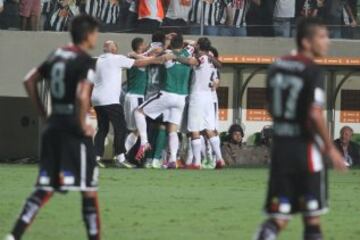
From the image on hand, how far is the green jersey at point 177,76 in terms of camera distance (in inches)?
809

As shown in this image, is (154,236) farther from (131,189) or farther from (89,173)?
(131,189)

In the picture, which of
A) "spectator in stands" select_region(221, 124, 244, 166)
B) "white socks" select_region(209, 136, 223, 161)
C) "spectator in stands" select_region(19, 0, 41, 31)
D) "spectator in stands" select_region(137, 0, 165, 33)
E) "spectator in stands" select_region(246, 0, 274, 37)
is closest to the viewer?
"white socks" select_region(209, 136, 223, 161)

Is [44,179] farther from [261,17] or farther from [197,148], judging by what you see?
[261,17]

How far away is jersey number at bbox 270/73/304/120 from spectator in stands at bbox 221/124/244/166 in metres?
12.8

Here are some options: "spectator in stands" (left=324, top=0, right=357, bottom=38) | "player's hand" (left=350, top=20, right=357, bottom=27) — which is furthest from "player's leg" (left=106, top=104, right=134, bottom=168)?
"player's hand" (left=350, top=20, right=357, bottom=27)

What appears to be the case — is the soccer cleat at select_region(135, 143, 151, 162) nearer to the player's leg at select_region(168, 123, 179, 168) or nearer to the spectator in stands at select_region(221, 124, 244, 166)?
the player's leg at select_region(168, 123, 179, 168)

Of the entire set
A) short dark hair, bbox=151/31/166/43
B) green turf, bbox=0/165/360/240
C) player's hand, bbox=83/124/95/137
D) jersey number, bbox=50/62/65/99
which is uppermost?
short dark hair, bbox=151/31/166/43

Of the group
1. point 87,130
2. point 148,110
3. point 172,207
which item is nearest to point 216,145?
point 148,110

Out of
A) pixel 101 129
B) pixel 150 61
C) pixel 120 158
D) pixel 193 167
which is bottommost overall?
pixel 193 167

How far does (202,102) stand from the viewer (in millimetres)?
20938

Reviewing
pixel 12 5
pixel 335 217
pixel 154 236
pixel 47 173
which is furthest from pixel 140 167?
pixel 47 173

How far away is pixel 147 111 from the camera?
20719 millimetres

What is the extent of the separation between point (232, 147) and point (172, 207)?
8.02 metres

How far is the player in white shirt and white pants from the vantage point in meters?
20.3
